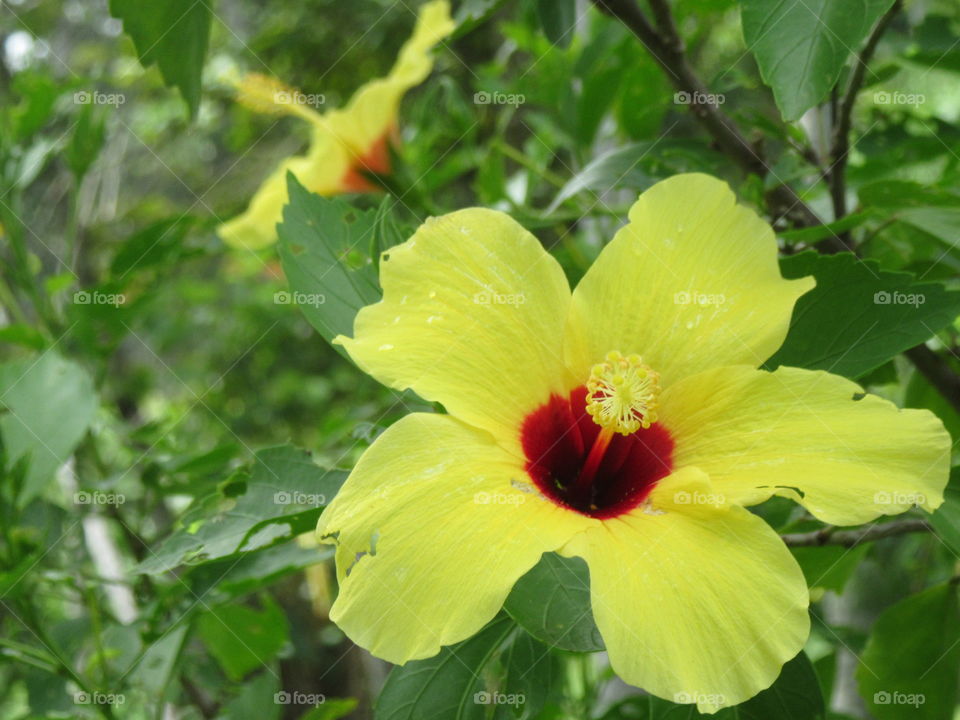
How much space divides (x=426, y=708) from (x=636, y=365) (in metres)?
0.48

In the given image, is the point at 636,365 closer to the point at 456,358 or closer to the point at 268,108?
the point at 456,358

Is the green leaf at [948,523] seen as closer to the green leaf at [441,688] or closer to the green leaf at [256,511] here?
the green leaf at [441,688]

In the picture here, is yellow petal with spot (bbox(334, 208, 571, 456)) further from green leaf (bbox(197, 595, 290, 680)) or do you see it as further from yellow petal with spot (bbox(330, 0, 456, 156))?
green leaf (bbox(197, 595, 290, 680))

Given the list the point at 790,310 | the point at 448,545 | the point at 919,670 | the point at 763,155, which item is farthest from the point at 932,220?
the point at 448,545

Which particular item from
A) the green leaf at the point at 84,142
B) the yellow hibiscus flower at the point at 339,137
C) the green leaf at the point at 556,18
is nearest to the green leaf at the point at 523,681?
the green leaf at the point at 556,18

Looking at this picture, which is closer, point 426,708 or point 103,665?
point 426,708

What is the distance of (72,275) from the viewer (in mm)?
1991

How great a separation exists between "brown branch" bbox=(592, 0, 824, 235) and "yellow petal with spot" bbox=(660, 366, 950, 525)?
0.41 metres

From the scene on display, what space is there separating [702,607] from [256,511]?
547mm

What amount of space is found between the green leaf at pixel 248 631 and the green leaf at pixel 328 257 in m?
0.85

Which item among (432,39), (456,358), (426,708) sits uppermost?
(432,39)

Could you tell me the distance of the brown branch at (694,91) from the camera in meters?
1.24

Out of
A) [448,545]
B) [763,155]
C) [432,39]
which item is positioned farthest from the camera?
[432,39]

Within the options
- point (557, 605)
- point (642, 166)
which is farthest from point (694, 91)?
point (557, 605)
